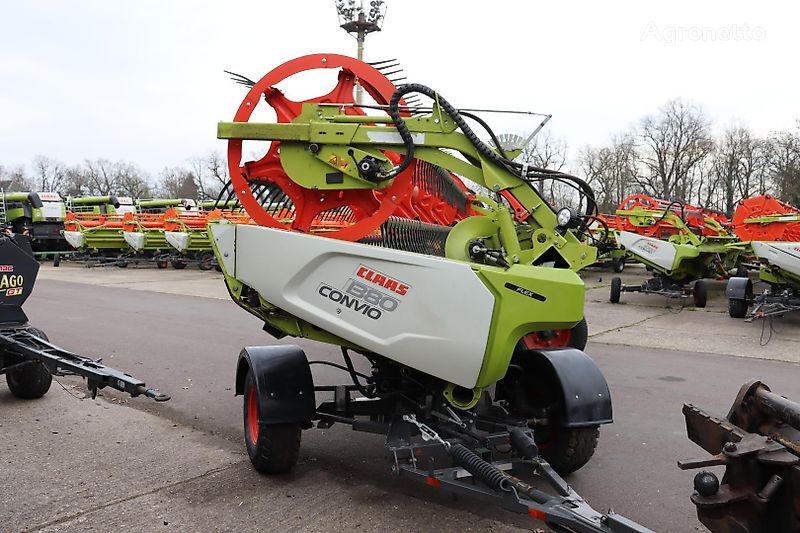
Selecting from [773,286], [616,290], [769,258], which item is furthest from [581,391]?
[616,290]

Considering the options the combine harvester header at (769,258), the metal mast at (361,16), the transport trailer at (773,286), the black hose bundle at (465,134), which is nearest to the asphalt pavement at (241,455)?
the transport trailer at (773,286)

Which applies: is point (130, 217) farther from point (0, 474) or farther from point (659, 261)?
point (0, 474)

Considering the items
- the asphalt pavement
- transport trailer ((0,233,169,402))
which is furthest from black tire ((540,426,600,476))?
transport trailer ((0,233,169,402))

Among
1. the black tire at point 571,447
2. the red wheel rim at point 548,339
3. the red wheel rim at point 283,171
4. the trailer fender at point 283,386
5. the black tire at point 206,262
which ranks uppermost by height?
the red wheel rim at point 283,171

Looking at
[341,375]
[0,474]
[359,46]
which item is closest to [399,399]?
[0,474]

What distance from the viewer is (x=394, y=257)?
11.9 feet

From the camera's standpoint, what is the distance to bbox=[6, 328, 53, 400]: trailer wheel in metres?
6.18

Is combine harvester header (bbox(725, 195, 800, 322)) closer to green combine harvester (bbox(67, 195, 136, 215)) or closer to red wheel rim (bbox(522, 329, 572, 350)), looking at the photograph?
red wheel rim (bbox(522, 329, 572, 350))

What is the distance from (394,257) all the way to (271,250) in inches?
33.4

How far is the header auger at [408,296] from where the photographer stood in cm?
348

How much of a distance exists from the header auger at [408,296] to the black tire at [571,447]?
1 cm

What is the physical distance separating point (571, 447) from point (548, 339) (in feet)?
12.4

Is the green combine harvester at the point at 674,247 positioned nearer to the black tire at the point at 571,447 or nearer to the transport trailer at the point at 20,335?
the black tire at the point at 571,447

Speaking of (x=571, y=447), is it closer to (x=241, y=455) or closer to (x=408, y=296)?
(x=408, y=296)
